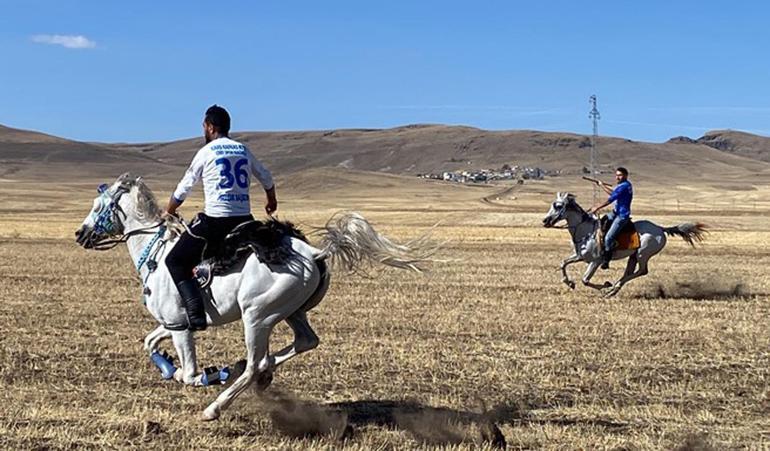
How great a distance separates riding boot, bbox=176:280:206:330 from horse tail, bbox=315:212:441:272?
112 centimetres

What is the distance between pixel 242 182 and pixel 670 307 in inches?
418

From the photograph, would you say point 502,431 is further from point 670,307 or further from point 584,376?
point 670,307

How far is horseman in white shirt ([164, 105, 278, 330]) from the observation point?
8188 mm

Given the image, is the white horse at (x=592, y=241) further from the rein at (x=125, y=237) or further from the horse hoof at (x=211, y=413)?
the horse hoof at (x=211, y=413)

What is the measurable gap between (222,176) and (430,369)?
3.97 metres

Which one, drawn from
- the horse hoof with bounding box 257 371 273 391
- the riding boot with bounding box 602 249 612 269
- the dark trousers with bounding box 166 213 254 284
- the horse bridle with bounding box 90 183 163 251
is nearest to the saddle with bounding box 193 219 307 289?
the dark trousers with bounding box 166 213 254 284

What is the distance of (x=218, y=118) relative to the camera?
331 inches

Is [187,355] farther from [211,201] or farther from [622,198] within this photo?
[622,198]

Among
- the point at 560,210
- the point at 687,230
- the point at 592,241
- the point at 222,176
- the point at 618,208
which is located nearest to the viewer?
the point at 222,176

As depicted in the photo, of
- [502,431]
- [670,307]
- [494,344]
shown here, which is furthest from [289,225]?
[670,307]

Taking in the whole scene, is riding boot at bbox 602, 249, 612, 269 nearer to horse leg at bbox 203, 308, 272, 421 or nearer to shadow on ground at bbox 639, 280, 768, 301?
shadow on ground at bbox 639, 280, 768, 301

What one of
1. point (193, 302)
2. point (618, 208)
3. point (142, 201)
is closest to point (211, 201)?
point (193, 302)

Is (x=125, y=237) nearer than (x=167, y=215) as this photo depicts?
No

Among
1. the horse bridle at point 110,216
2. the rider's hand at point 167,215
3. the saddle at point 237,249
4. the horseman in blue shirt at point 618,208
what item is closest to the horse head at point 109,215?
the horse bridle at point 110,216
